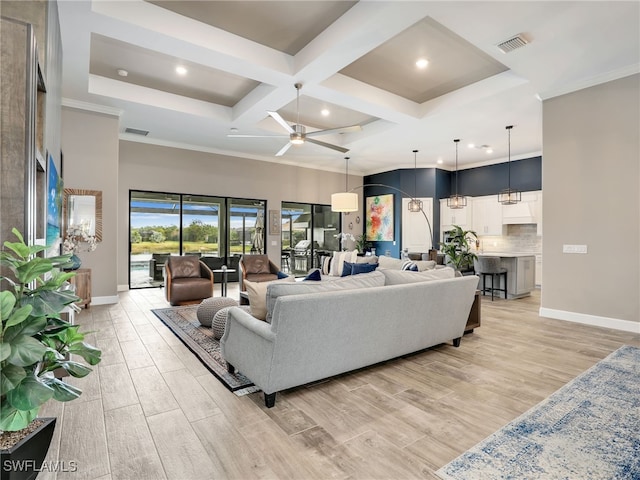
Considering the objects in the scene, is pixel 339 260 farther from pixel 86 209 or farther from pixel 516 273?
pixel 86 209

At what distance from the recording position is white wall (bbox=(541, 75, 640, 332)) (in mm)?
4520

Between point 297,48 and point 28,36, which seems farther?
point 297,48

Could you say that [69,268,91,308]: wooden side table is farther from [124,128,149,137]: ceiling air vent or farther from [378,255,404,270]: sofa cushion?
[378,255,404,270]: sofa cushion

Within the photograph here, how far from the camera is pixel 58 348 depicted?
5.04 feet

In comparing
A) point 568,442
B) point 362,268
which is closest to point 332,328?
point 568,442

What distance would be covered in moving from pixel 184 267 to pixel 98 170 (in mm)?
2246

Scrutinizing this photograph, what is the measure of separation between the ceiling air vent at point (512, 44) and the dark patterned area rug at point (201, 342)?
4.52 meters

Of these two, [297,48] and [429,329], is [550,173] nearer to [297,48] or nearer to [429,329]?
[429,329]

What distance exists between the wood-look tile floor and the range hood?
5498 mm

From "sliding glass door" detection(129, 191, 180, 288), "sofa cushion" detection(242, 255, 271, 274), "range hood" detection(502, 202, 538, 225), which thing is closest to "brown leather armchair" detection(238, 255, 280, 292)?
"sofa cushion" detection(242, 255, 271, 274)

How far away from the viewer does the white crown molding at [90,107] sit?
18.1ft

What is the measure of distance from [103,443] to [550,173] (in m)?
6.35

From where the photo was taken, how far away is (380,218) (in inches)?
432

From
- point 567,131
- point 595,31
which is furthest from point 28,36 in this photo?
point 567,131
